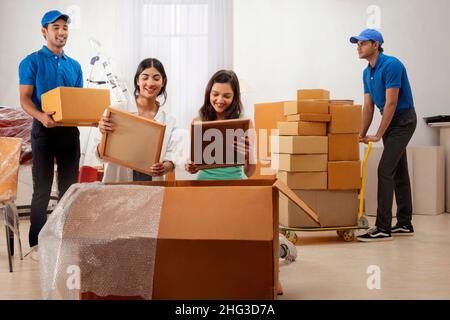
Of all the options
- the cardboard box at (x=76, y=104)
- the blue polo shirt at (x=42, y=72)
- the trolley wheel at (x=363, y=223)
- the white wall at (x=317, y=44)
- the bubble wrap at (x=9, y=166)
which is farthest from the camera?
the white wall at (x=317, y=44)

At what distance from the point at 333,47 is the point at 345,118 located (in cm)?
214

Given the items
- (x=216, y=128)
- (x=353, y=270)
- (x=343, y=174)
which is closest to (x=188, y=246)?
(x=216, y=128)

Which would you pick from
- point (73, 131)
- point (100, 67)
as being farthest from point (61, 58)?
point (100, 67)

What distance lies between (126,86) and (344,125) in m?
2.33

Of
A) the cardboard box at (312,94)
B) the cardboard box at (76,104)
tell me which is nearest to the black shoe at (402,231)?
the cardboard box at (312,94)

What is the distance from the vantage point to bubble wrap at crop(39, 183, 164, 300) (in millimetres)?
1592

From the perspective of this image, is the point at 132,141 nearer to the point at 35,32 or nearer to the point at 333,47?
the point at 35,32

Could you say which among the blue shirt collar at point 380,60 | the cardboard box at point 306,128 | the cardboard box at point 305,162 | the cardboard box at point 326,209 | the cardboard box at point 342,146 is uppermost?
the blue shirt collar at point 380,60

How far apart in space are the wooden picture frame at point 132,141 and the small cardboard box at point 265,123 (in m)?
2.43

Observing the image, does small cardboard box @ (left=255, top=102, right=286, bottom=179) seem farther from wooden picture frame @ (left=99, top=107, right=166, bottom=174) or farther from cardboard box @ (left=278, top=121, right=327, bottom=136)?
wooden picture frame @ (left=99, top=107, right=166, bottom=174)

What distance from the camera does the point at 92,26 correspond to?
18.0 feet

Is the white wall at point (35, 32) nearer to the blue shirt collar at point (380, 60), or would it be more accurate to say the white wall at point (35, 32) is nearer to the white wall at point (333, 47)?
the white wall at point (333, 47)

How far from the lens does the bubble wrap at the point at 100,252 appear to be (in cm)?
159
